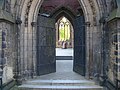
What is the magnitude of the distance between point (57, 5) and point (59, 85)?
5.39 meters

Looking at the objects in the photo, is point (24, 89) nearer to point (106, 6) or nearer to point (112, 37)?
point (112, 37)

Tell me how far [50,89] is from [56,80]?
731 millimetres

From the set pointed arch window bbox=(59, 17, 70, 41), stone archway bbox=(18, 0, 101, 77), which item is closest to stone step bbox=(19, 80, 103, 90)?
stone archway bbox=(18, 0, 101, 77)

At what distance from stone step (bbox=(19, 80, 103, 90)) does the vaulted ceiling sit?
4.84 metres

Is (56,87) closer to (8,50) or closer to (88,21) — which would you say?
(8,50)

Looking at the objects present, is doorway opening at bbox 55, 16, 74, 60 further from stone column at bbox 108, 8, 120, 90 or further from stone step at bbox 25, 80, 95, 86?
stone column at bbox 108, 8, 120, 90

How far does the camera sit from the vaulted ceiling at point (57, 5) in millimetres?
10789

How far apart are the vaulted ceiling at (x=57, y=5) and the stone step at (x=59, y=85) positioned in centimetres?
484

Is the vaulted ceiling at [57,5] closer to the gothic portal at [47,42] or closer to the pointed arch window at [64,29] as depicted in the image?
the gothic portal at [47,42]

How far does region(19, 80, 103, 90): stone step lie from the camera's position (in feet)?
21.6

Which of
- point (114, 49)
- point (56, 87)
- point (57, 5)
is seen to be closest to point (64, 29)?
point (57, 5)

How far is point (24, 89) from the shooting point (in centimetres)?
666

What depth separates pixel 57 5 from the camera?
431 inches

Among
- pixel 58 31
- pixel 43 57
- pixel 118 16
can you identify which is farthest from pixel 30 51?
pixel 58 31
